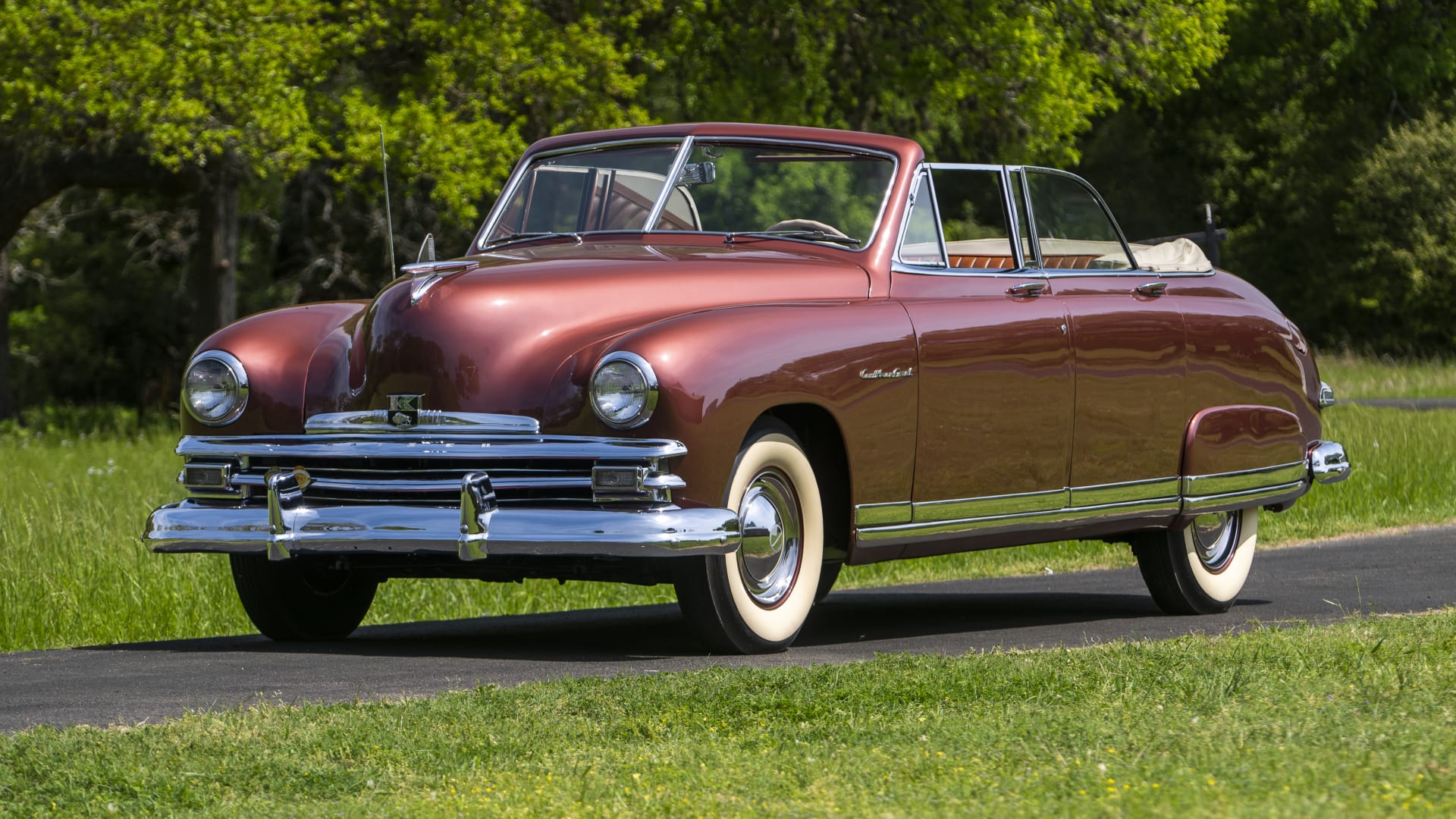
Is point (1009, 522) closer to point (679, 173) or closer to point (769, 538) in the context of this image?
point (769, 538)

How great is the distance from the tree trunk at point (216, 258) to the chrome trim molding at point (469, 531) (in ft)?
60.7

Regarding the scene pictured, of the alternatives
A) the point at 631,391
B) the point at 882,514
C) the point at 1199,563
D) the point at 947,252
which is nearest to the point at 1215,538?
the point at 1199,563

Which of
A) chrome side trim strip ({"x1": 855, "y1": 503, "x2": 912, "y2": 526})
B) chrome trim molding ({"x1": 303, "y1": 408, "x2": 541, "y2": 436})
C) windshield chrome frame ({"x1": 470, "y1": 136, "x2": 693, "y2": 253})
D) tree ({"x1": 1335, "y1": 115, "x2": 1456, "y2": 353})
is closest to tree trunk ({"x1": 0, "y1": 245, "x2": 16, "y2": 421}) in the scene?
windshield chrome frame ({"x1": 470, "y1": 136, "x2": 693, "y2": 253})

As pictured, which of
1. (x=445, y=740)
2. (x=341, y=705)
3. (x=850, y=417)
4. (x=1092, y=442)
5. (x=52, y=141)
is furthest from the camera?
(x=52, y=141)

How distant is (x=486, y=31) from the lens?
2083 centimetres

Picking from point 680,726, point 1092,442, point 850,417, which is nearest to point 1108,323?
point 1092,442

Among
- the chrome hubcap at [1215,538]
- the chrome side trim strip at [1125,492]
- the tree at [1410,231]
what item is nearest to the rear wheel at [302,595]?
the chrome side trim strip at [1125,492]

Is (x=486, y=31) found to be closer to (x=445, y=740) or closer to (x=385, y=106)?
(x=385, y=106)

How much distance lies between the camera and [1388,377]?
31.4 metres

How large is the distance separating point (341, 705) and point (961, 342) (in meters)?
2.83

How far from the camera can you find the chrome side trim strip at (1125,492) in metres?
7.81

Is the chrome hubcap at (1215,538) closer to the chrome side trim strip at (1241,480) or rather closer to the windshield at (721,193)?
the chrome side trim strip at (1241,480)

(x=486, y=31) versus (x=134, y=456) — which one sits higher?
(x=486, y=31)

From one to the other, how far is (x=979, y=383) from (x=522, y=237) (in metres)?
1.90
